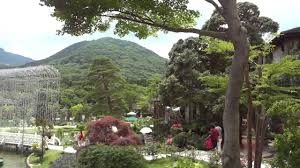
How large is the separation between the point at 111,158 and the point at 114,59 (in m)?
94.4

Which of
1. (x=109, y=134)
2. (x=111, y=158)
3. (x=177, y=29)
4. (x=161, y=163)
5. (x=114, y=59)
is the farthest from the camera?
(x=114, y=59)

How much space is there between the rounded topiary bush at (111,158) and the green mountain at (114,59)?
2458 inches

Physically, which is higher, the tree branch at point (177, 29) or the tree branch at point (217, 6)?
the tree branch at point (217, 6)

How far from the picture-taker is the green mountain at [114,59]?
300 ft

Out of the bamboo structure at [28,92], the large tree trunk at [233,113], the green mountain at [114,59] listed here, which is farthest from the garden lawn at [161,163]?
the green mountain at [114,59]

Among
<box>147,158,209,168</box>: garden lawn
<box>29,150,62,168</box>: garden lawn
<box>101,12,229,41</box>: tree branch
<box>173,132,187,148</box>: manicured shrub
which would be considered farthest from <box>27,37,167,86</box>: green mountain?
<box>101,12,229,41</box>: tree branch

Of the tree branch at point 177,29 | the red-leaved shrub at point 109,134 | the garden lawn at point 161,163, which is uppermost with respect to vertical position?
the tree branch at point 177,29

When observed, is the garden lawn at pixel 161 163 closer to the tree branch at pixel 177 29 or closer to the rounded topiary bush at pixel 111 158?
the rounded topiary bush at pixel 111 158

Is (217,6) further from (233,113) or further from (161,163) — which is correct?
(161,163)

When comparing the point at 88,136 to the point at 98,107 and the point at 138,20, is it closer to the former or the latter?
the point at 138,20

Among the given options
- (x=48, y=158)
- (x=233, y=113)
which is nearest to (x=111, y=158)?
(x=233, y=113)

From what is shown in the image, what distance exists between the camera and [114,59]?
360 feet

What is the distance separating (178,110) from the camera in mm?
36438

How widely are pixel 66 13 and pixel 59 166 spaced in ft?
44.5
